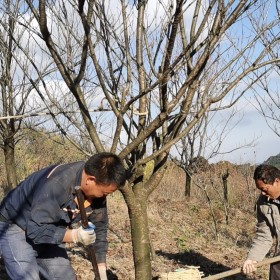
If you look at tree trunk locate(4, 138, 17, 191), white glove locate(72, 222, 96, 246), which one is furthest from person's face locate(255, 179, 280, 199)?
tree trunk locate(4, 138, 17, 191)

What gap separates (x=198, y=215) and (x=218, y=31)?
829cm

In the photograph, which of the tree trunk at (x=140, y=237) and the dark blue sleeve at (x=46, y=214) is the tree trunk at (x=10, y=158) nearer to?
the tree trunk at (x=140, y=237)

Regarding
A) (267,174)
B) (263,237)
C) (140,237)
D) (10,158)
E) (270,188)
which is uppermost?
(10,158)

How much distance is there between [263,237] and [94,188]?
2.20m

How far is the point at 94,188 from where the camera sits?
2811 millimetres

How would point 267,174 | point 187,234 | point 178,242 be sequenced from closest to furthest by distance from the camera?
point 267,174 → point 178,242 → point 187,234

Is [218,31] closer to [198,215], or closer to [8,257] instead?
[8,257]

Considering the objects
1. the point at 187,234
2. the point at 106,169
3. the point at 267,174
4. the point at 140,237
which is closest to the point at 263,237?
the point at 267,174

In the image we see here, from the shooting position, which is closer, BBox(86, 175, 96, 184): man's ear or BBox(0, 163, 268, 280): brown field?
BBox(86, 175, 96, 184): man's ear

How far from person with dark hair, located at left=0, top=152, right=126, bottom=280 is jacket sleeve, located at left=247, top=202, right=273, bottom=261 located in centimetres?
170

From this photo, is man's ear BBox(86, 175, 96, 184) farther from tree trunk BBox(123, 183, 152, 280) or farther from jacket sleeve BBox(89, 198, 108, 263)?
tree trunk BBox(123, 183, 152, 280)

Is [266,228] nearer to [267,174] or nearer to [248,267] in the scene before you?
[248,267]

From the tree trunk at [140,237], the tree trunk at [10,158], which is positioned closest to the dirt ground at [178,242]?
the tree trunk at [140,237]

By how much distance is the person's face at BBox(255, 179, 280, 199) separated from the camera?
3.82 m
